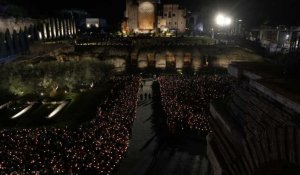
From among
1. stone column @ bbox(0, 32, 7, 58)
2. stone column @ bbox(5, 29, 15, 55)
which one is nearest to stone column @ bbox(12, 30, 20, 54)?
stone column @ bbox(5, 29, 15, 55)

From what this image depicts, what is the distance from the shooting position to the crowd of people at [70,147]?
548 inches

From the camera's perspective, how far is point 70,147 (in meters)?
16.0

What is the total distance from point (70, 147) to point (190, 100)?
10911 mm

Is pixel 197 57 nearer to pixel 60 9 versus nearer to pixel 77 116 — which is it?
pixel 77 116

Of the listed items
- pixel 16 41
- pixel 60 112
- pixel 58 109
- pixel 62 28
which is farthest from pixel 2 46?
pixel 62 28

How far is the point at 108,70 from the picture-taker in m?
32.5

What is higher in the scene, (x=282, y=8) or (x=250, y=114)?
(x=282, y=8)

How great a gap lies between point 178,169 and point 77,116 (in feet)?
35.4

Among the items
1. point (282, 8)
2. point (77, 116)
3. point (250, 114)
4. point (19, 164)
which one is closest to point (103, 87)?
point (77, 116)

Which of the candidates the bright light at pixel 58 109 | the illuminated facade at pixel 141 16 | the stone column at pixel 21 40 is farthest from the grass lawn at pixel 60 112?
the illuminated facade at pixel 141 16

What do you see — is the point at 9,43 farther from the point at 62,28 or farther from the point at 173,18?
the point at 173,18

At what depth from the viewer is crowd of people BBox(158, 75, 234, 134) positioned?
1931 cm

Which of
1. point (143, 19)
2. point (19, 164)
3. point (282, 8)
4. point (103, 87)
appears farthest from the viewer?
point (143, 19)

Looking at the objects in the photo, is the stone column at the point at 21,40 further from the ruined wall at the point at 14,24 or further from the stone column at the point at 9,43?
the stone column at the point at 9,43
